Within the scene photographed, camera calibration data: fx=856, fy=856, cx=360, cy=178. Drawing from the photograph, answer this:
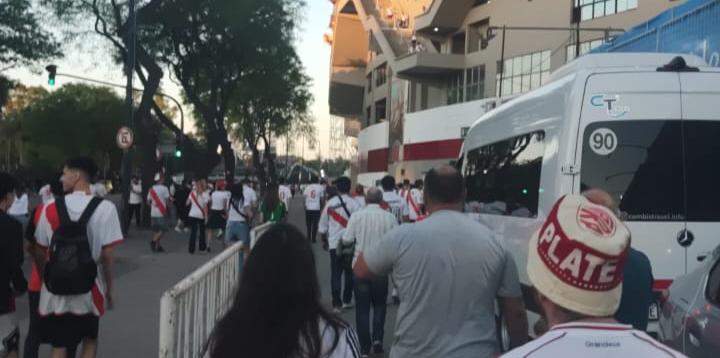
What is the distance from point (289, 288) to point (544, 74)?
3893 cm

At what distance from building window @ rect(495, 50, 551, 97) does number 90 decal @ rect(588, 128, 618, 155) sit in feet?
112

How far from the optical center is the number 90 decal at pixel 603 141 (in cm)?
675

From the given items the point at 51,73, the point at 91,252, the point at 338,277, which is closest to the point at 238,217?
the point at 338,277

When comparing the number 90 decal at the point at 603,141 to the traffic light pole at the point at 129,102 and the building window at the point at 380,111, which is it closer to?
the traffic light pole at the point at 129,102

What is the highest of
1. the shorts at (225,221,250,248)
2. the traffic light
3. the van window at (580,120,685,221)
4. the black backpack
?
the traffic light

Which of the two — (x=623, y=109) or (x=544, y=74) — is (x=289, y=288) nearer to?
(x=623, y=109)

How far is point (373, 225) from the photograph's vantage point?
8.86m

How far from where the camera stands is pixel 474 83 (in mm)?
46000

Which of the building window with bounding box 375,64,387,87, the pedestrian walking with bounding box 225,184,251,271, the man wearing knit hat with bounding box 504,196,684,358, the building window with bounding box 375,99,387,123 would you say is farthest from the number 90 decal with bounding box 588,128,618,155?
the building window with bounding box 375,99,387,123

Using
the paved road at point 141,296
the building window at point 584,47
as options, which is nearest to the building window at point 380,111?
the building window at point 584,47

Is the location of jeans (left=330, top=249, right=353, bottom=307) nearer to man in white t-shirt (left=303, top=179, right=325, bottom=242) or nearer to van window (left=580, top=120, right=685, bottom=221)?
van window (left=580, top=120, right=685, bottom=221)

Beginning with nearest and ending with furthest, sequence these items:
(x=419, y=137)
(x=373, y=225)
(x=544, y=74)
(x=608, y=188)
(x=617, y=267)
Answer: (x=617, y=267) < (x=608, y=188) < (x=373, y=225) < (x=544, y=74) < (x=419, y=137)

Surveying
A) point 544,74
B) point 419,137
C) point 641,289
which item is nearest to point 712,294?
point 641,289

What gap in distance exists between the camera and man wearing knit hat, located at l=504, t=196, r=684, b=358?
198 cm
